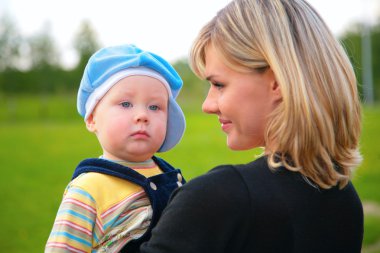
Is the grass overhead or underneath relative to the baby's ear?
underneath

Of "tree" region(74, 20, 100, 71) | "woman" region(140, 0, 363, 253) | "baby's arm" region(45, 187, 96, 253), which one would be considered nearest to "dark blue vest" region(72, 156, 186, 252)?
"baby's arm" region(45, 187, 96, 253)

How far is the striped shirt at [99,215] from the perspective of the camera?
1.97 m

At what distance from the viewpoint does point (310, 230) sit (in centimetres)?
164

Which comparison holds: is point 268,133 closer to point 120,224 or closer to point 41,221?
point 120,224

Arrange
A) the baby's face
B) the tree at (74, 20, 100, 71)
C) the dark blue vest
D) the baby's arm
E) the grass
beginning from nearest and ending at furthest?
the baby's arm → the dark blue vest → the baby's face → the grass → the tree at (74, 20, 100, 71)

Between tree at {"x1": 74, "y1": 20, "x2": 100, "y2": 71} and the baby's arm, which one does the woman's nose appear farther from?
tree at {"x1": 74, "y1": 20, "x2": 100, "y2": 71}

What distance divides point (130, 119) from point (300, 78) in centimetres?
81

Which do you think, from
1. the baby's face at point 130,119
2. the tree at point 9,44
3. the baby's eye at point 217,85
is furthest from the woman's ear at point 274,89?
Result: the tree at point 9,44

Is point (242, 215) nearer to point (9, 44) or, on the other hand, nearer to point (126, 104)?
point (126, 104)

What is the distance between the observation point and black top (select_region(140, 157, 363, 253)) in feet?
5.03

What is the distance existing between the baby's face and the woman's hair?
47cm

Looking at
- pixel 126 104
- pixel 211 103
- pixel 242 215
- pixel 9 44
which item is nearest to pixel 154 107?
pixel 126 104

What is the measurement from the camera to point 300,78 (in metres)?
1.71

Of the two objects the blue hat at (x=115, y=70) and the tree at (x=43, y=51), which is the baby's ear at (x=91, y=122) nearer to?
the blue hat at (x=115, y=70)
